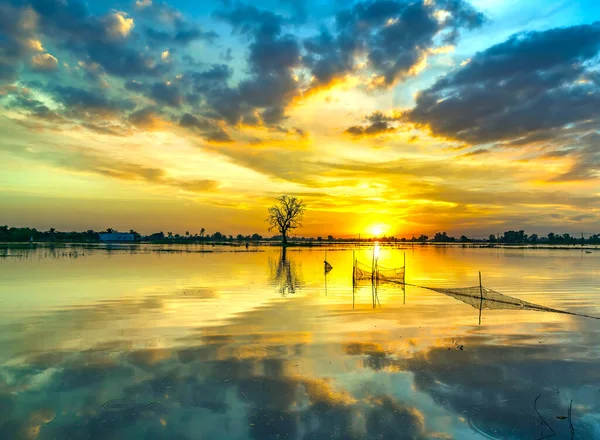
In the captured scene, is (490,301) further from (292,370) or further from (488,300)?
(292,370)

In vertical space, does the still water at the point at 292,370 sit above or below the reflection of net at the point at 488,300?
below

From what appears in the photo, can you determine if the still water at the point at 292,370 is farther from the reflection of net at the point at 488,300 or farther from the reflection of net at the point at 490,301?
the reflection of net at the point at 488,300

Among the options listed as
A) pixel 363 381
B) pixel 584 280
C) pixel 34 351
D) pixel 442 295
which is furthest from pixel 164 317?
pixel 584 280

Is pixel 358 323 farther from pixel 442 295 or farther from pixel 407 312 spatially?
pixel 442 295

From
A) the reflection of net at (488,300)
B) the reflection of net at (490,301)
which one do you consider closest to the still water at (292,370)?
the reflection of net at (490,301)

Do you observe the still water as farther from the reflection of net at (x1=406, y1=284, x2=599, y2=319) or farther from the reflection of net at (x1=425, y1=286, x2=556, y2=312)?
the reflection of net at (x1=425, y1=286, x2=556, y2=312)

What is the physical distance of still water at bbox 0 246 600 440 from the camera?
29.6 feet

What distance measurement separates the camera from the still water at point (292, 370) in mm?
9008

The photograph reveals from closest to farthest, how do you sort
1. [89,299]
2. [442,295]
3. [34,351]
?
[34,351], [89,299], [442,295]

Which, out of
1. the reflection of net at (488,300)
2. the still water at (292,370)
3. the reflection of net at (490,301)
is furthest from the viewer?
the reflection of net at (488,300)

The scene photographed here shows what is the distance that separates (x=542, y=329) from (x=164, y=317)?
57.5 ft

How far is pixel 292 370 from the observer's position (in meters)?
12.4

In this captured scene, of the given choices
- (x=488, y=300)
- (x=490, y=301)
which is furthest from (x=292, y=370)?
(x=488, y=300)

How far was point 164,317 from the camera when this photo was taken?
66.0 ft
